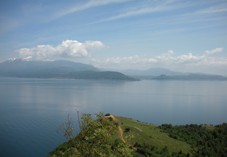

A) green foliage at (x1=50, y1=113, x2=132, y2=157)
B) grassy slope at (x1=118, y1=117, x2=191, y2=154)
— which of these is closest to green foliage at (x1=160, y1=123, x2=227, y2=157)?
grassy slope at (x1=118, y1=117, x2=191, y2=154)

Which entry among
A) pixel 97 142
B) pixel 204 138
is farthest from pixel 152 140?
pixel 97 142

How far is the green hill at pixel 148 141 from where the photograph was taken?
53.0ft

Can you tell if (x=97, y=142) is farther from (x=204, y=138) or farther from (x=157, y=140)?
(x=204, y=138)

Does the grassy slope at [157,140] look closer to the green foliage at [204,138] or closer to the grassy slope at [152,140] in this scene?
the grassy slope at [152,140]

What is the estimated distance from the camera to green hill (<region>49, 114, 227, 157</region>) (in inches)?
636

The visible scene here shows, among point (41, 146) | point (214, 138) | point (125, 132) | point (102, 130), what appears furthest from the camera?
point (41, 146)

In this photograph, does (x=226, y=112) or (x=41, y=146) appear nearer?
(x=41, y=146)

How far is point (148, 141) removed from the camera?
126 ft

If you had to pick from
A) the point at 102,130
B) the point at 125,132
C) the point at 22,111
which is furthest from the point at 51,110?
the point at 102,130

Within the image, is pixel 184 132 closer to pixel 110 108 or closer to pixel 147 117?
pixel 147 117

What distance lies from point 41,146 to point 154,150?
28.7 m

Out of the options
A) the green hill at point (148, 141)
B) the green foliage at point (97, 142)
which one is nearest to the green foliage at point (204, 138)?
the green hill at point (148, 141)

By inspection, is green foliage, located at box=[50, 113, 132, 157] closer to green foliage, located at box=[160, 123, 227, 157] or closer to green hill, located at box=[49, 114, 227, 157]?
green hill, located at box=[49, 114, 227, 157]

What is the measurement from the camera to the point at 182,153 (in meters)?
36.3
